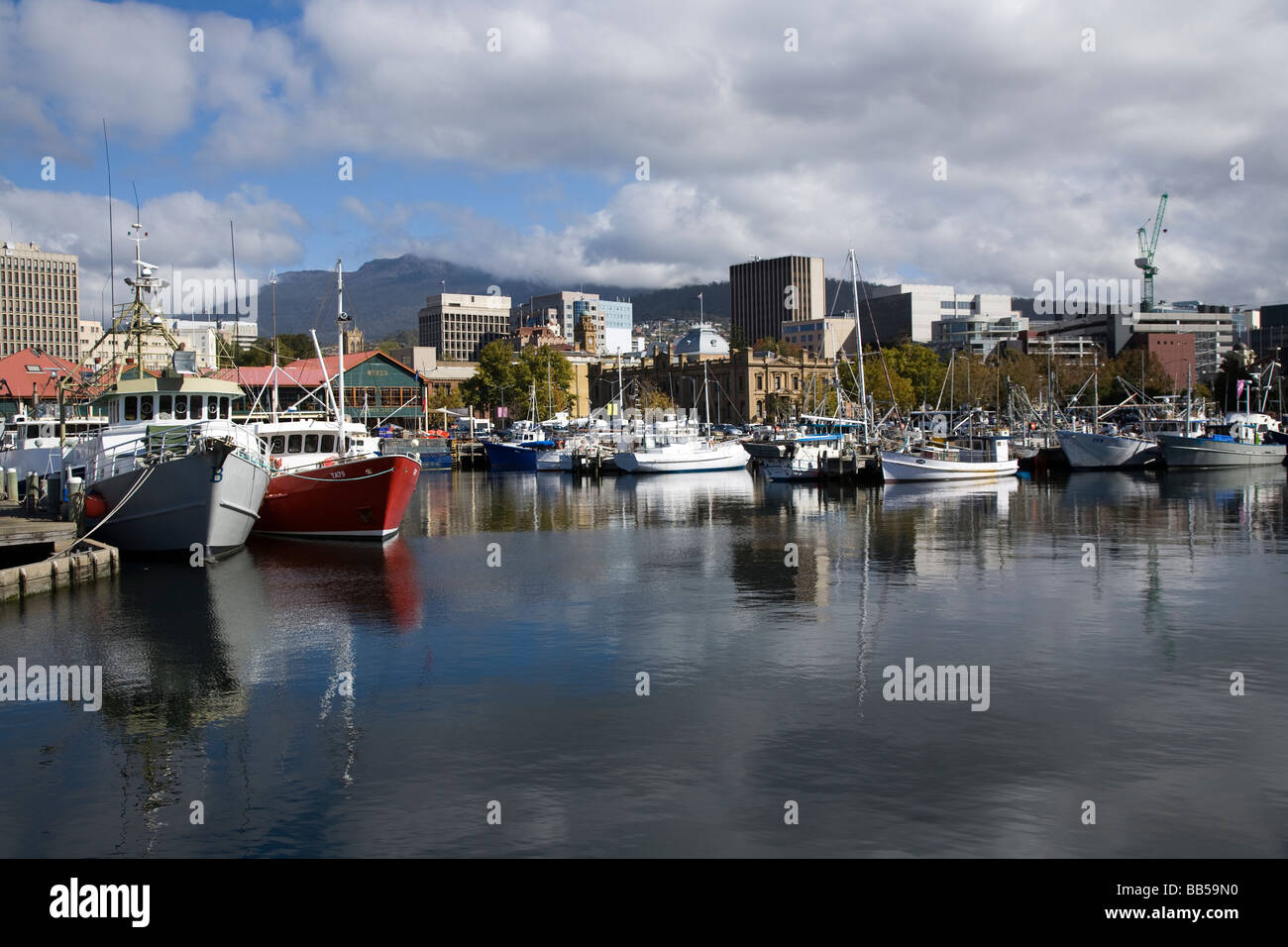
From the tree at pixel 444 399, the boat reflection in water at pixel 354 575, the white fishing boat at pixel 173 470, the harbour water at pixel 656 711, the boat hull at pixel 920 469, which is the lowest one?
the harbour water at pixel 656 711

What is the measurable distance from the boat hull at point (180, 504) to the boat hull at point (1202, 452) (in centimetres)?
7574

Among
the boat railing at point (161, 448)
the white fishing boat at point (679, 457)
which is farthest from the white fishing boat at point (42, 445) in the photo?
the white fishing boat at point (679, 457)

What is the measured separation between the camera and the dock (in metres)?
28.0

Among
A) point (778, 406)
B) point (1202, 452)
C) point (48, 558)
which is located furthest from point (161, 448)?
point (778, 406)

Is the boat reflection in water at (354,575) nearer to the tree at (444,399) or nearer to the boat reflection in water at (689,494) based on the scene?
the boat reflection in water at (689,494)

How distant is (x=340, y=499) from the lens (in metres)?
41.1

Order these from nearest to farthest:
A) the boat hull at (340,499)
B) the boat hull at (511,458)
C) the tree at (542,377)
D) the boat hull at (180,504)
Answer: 1. the boat hull at (180,504)
2. the boat hull at (340,499)
3. the boat hull at (511,458)
4. the tree at (542,377)

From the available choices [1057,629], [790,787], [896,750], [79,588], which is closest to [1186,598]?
[1057,629]

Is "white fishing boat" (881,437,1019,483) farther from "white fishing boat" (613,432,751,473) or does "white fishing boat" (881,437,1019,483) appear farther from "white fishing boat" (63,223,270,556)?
"white fishing boat" (63,223,270,556)

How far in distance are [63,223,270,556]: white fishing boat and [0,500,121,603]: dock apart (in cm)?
85

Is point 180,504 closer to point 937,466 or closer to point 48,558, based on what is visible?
point 48,558

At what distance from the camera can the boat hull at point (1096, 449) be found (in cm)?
8988

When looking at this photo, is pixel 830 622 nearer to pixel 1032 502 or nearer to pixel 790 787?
pixel 790 787

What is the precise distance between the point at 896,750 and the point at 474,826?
6.11 meters
